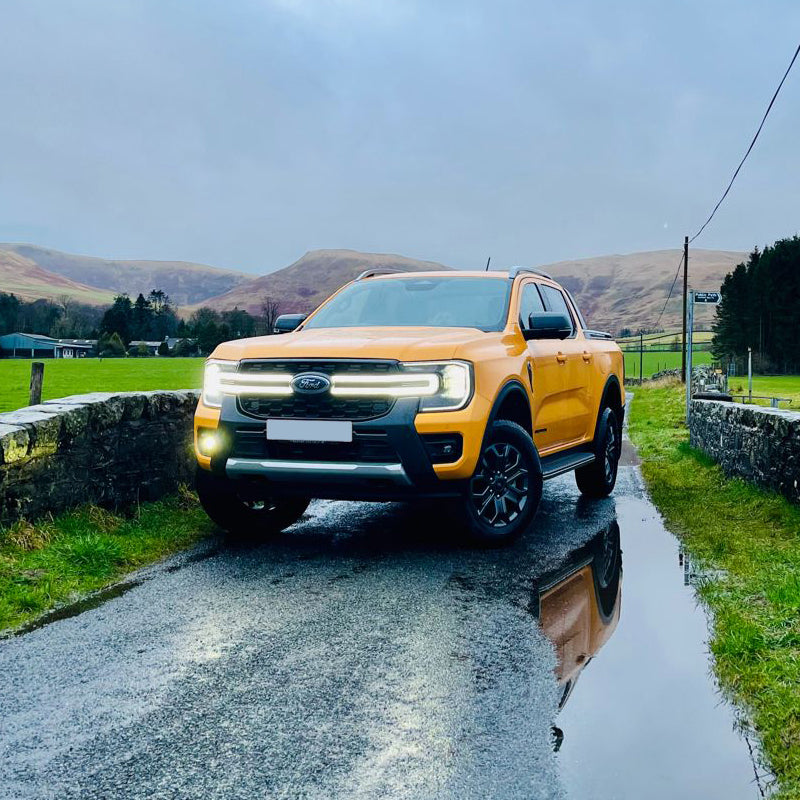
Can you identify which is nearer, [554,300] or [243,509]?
[243,509]

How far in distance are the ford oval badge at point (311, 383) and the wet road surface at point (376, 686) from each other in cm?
116

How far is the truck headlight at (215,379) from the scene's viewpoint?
614 cm

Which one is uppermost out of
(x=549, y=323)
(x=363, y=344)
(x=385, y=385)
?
(x=549, y=323)

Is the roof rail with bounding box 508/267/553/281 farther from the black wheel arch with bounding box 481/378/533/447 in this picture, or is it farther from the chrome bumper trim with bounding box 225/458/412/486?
the chrome bumper trim with bounding box 225/458/412/486

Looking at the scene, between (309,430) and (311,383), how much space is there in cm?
31

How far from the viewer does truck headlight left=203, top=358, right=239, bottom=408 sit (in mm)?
6141

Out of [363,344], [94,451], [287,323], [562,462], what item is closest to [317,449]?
[363,344]

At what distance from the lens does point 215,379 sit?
625cm

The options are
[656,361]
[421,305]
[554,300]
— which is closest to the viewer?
[421,305]

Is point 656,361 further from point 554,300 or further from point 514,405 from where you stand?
point 514,405

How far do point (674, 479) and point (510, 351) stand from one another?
16.0ft

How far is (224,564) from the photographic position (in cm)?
580

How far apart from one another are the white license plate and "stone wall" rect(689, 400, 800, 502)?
4024 millimetres

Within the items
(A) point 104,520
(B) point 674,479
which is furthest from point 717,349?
(A) point 104,520
